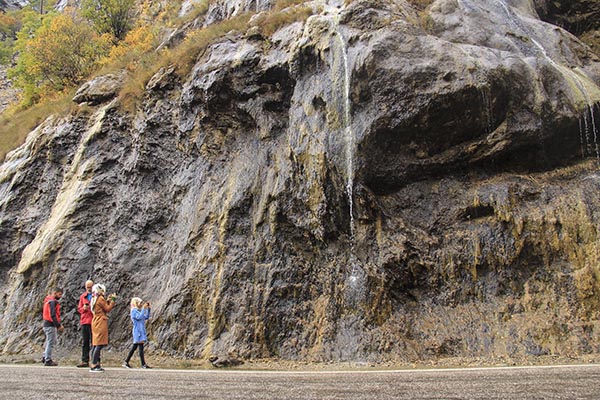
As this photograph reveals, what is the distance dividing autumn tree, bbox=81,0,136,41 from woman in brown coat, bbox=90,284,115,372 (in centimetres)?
2184

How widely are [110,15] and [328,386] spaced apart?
27.6 metres

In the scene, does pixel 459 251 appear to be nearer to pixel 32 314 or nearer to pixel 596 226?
pixel 596 226

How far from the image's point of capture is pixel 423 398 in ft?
16.3

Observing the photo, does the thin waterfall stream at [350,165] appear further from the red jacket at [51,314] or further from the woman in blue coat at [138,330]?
the red jacket at [51,314]

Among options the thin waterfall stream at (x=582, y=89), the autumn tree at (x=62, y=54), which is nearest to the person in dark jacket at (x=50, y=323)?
the thin waterfall stream at (x=582, y=89)

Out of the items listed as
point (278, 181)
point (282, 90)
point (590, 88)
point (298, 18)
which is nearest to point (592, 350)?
point (590, 88)

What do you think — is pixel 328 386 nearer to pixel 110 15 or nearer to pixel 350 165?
pixel 350 165

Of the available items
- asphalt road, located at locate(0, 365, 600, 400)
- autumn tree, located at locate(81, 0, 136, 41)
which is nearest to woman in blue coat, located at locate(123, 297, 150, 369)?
asphalt road, located at locate(0, 365, 600, 400)

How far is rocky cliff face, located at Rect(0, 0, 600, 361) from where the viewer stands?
10.1m

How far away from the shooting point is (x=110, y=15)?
87.2ft

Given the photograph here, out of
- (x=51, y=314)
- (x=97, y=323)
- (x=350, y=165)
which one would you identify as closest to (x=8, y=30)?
(x=51, y=314)

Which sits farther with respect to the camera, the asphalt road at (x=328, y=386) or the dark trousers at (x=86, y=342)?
the dark trousers at (x=86, y=342)

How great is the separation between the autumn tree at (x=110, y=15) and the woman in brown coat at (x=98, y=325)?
860 inches

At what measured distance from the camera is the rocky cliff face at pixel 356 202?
10.1m
